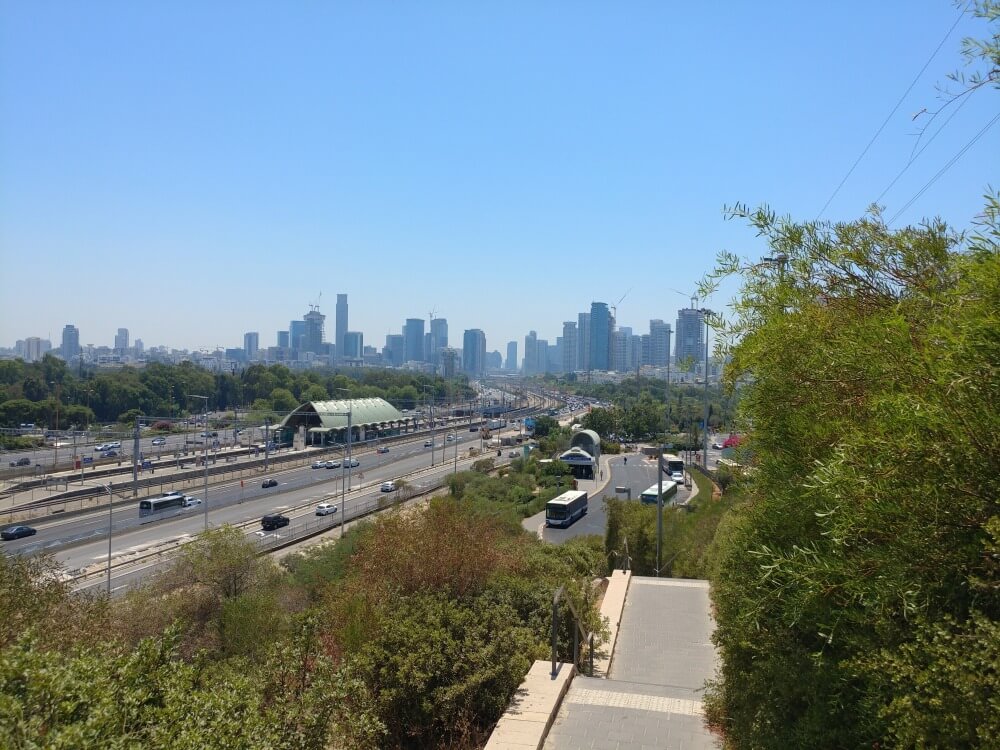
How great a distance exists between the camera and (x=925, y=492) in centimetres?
211

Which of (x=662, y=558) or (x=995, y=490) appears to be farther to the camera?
(x=662, y=558)

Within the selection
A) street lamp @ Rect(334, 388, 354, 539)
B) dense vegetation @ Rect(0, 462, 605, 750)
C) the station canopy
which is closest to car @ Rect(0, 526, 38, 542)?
street lamp @ Rect(334, 388, 354, 539)

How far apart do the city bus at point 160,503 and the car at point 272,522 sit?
11.3 feet

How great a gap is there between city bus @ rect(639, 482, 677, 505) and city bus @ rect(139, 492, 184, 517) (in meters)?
15.2

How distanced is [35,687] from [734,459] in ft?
15.5

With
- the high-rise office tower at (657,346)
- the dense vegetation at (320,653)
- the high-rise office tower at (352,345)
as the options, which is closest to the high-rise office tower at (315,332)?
the high-rise office tower at (352,345)

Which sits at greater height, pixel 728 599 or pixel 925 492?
pixel 925 492

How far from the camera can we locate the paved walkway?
4.67m

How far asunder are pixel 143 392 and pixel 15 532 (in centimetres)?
3057

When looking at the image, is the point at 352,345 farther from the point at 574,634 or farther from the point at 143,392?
the point at 574,634

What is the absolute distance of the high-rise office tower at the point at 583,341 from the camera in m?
144

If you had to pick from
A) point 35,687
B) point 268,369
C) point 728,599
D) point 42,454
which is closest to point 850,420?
point 728,599

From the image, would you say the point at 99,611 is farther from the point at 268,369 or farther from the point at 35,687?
the point at 268,369

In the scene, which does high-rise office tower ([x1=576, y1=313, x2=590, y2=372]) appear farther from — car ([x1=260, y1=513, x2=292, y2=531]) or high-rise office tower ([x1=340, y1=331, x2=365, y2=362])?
car ([x1=260, y1=513, x2=292, y2=531])
